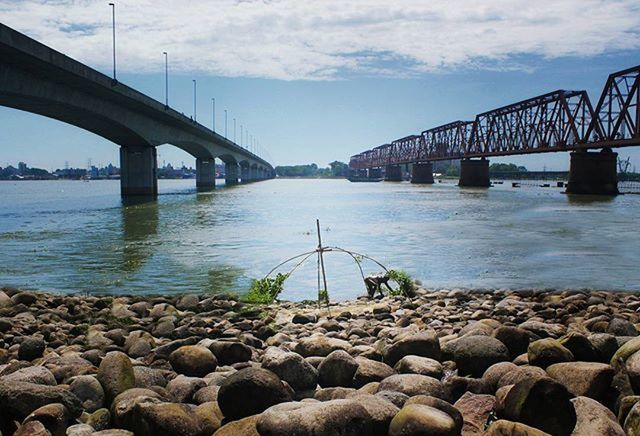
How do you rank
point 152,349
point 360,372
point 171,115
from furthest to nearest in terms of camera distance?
point 171,115 < point 152,349 < point 360,372

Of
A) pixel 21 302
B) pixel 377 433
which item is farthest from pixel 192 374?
pixel 21 302

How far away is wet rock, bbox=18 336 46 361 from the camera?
8430 millimetres

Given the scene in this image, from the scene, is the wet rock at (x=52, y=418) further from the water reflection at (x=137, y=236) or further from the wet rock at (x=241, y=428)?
the water reflection at (x=137, y=236)

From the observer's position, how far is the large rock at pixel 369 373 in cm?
698

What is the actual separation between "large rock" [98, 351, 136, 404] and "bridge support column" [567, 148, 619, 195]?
8807 cm

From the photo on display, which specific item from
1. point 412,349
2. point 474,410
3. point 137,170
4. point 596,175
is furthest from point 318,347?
point 596,175

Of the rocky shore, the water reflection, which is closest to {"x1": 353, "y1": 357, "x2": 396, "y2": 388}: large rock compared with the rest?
the rocky shore

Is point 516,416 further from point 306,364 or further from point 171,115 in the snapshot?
point 171,115

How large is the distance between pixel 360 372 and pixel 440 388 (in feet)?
3.25

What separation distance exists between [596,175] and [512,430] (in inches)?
3527

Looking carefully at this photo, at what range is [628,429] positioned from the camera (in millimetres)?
5422

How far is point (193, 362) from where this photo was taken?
7.63 metres

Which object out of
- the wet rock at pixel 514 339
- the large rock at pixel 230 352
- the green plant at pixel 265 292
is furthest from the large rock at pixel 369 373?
the green plant at pixel 265 292

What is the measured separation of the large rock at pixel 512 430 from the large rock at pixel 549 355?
5.60ft
